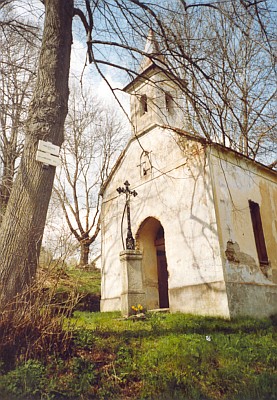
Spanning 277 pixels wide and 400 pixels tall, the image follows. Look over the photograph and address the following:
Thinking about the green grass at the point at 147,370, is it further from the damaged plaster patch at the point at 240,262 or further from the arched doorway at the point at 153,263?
the arched doorway at the point at 153,263

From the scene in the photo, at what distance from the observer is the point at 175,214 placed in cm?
1064

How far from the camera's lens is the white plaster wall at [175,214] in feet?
30.3

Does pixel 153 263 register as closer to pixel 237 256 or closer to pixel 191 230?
pixel 191 230

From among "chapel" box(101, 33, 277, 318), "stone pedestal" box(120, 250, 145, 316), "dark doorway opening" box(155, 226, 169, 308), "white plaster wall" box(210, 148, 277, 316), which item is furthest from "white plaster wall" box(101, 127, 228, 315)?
"stone pedestal" box(120, 250, 145, 316)

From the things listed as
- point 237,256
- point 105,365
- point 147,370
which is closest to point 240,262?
point 237,256

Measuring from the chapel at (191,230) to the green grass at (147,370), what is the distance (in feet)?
11.5

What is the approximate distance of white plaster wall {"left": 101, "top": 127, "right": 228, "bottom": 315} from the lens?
9250 millimetres

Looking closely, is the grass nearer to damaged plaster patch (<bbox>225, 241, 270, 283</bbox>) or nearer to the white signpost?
the white signpost

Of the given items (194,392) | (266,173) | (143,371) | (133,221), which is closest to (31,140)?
(143,371)

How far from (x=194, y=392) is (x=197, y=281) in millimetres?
5875

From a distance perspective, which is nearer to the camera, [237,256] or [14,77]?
[14,77]

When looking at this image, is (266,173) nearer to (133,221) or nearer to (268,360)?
(133,221)

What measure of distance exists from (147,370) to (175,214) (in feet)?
22.6

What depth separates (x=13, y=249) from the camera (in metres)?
4.00
